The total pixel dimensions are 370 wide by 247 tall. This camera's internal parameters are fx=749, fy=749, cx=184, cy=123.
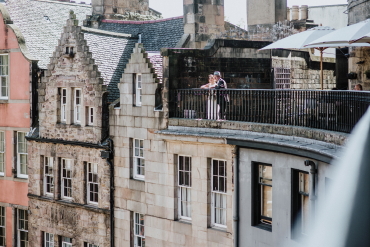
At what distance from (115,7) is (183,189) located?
15863 millimetres

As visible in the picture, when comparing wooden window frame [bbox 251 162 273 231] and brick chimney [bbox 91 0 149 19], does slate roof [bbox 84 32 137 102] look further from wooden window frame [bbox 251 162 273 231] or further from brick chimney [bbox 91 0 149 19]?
wooden window frame [bbox 251 162 273 231]

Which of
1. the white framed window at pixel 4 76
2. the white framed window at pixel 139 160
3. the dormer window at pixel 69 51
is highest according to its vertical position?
the dormer window at pixel 69 51

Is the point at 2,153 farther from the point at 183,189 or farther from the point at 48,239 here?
the point at 183,189

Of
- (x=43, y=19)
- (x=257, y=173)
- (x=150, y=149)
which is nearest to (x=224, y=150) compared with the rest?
(x=257, y=173)

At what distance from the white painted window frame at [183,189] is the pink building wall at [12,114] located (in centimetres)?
945

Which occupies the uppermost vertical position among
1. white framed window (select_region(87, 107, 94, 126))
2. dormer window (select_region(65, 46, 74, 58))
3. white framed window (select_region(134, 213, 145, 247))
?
dormer window (select_region(65, 46, 74, 58))

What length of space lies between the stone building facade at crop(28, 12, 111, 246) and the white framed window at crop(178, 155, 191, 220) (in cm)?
370

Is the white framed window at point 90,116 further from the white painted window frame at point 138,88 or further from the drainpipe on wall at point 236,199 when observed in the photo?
the drainpipe on wall at point 236,199

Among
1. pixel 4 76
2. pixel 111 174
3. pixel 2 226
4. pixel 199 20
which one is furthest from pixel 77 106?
pixel 2 226

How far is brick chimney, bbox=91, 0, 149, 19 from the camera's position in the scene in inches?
1506

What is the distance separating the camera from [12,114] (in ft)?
109

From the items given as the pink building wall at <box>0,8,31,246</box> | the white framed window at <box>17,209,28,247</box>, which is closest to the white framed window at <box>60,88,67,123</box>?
the pink building wall at <box>0,8,31,246</box>

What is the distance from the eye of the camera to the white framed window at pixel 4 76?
33.2 metres

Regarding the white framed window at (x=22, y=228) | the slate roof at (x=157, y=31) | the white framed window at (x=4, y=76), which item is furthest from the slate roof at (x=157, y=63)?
the white framed window at (x=22, y=228)
